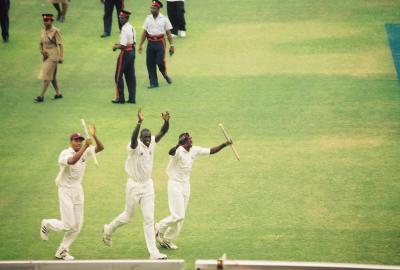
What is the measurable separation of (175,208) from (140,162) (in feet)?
2.88

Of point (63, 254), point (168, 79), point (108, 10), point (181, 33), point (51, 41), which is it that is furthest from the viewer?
point (181, 33)

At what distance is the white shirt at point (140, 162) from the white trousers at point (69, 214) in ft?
2.56

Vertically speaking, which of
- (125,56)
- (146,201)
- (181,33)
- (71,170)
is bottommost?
(181,33)

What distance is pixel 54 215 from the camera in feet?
49.1

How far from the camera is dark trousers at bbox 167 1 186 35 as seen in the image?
24250 millimetres

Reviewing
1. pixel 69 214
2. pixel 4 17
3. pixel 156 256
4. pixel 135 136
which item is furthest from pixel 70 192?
pixel 4 17

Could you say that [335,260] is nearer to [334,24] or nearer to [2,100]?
[2,100]

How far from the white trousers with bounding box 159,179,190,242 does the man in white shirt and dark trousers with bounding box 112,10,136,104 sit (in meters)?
6.61

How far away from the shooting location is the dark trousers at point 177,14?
955 inches

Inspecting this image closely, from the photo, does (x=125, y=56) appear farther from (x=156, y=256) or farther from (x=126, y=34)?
(x=156, y=256)

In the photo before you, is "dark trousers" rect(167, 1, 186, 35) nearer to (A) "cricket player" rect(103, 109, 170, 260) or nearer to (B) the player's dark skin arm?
(A) "cricket player" rect(103, 109, 170, 260)

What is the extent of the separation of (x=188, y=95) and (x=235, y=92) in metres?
1.03

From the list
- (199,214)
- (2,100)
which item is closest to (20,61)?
(2,100)

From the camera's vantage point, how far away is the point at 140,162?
42.9 ft
